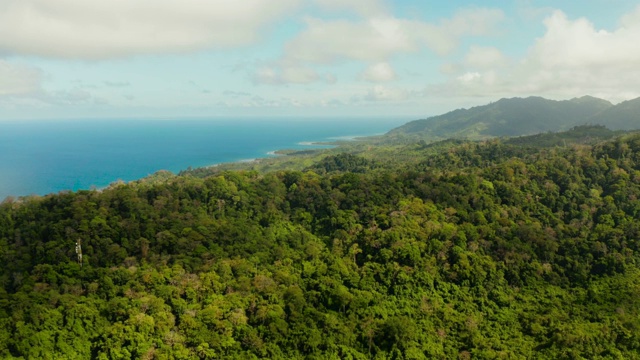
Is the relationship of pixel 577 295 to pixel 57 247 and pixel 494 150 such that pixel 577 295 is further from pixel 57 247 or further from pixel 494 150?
pixel 494 150

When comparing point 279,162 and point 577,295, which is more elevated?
point 279,162

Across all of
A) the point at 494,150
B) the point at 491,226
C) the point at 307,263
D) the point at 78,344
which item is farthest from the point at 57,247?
the point at 494,150

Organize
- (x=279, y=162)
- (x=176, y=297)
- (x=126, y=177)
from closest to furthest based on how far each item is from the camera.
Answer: (x=176, y=297)
(x=126, y=177)
(x=279, y=162)

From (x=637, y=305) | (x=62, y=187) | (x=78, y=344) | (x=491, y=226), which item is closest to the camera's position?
(x=78, y=344)

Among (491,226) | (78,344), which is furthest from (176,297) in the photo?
(491,226)

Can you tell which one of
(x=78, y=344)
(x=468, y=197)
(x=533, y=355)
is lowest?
(x=533, y=355)

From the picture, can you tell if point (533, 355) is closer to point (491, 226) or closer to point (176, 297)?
point (491, 226)

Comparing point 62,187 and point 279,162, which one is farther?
point 279,162
